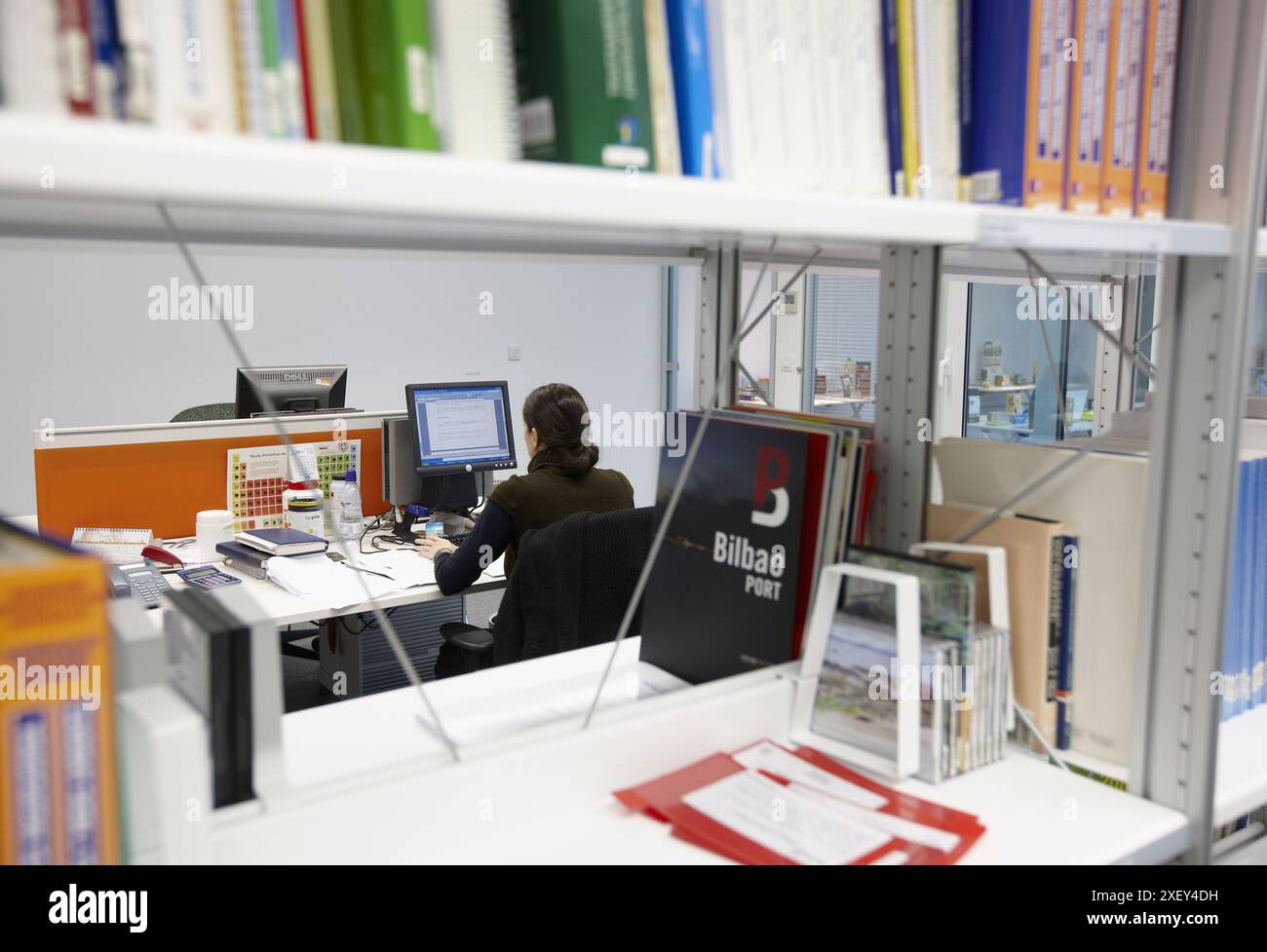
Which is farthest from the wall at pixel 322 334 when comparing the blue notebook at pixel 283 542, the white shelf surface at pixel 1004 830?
the white shelf surface at pixel 1004 830

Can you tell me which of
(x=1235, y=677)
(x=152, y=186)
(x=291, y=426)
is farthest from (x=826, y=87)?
(x=291, y=426)

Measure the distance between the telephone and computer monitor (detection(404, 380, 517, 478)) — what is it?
0.88 metres

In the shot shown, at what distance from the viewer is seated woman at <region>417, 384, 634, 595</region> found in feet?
8.68

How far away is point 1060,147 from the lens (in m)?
1.06

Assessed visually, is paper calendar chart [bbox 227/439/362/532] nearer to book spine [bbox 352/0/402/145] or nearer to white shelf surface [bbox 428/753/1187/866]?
white shelf surface [bbox 428/753/1187/866]

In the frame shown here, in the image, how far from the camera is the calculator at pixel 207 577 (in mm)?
2508

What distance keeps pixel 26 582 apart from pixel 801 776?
31.1 inches

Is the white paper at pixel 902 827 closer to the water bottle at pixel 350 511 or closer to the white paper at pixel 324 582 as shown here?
the white paper at pixel 324 582

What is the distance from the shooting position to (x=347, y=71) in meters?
0.71

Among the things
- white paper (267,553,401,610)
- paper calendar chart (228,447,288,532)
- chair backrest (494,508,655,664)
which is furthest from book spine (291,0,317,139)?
paper calendar chart (228,447,288,532)

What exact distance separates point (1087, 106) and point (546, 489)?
6.00ft

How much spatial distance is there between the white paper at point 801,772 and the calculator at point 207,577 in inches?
67.6

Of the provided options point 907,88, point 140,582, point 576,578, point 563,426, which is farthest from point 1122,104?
point 140,582
